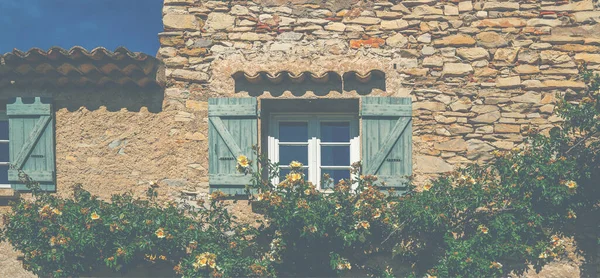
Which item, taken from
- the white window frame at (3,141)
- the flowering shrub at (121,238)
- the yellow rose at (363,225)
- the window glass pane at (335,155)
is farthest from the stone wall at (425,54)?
the white window frame at (3,141)

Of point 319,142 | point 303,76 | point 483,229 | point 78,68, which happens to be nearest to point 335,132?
point 319,142

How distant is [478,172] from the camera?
5.34 meters

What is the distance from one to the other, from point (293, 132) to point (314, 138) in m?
0.23

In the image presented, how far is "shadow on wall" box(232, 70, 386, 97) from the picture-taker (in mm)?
5414

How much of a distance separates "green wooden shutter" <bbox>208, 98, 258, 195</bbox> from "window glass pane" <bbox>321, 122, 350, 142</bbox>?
0.72m

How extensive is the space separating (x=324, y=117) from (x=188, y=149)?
Answer: 4.50 feet

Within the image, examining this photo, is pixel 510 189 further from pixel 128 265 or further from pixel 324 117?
pixel 128 265

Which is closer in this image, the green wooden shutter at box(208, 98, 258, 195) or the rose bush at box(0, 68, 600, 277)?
the rose bush at box(0, 68, 600, 277)

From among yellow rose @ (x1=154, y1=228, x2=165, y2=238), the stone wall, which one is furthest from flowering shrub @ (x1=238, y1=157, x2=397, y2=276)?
yellow rose @ (x1=154, y1=228, x2=165, y2=238)

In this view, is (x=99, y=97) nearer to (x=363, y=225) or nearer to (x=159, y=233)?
(x=159, y=233)

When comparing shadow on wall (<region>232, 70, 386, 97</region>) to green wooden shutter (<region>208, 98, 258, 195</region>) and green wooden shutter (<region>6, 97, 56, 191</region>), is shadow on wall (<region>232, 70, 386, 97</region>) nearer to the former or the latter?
green wooden shutter (<region>208, 98, 258, 195</region>)

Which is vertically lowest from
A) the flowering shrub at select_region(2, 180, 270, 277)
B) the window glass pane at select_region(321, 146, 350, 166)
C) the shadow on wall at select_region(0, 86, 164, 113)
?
the flowering shrub at select_region(2, 180, 270, 277)

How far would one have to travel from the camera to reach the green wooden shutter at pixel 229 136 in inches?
212

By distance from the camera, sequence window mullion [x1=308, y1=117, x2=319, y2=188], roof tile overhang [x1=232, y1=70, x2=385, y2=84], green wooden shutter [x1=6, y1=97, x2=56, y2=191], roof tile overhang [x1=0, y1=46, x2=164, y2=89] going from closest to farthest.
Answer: roof tile overhang [x1=0, y1=46, x2=164, y2=89] → roof tile overhang [x1=232, y1=70, x2=385, y2=84] → green wooden shutter [x1=6, y1=97, x2=56, y2=191] → window mullion [x1=308, y1=117, x2=319, y2=188]
